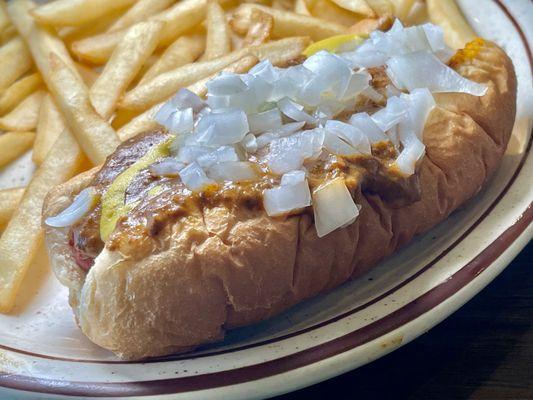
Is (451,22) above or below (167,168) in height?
below

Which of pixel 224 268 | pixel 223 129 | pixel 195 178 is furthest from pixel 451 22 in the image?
Result: pixel 224 268

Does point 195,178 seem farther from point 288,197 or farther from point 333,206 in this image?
point 333,206

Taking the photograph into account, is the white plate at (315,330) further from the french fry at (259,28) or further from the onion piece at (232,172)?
the french fry at (259,28)

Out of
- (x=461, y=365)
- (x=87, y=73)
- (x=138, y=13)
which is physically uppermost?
(x=138, y=13)

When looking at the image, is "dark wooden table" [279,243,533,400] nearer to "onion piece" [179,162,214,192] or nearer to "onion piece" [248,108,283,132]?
"onion piece" [179,162,214,192]

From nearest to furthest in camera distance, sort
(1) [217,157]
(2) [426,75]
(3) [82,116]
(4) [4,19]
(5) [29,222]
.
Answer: (1) [217,157] → (2) [426,75] → (5) [29,222] → (3) [82,116] → (4) [4,19]

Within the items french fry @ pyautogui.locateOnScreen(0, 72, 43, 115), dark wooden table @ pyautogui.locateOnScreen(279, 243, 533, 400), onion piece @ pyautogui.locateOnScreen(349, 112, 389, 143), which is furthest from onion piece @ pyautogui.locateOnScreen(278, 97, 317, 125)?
french fry @ pyautogui.locateOnScreen(0, 72, 43, 115)
